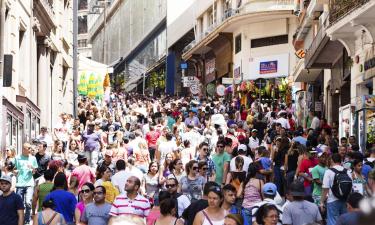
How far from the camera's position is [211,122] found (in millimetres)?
27250

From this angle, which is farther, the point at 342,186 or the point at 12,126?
the point at 12,126

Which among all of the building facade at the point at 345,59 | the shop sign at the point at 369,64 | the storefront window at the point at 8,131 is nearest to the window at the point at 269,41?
the building facade at the point at 345,59

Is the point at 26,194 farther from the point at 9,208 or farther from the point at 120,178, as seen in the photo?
the point at 9,208

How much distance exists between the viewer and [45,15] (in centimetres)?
2953

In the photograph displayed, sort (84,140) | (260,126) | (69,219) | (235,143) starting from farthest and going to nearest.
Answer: (260,126) < (84,140) < (235,143) < (69,219)

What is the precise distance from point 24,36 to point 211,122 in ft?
19.5

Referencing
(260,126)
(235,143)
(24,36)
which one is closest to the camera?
(235,143)

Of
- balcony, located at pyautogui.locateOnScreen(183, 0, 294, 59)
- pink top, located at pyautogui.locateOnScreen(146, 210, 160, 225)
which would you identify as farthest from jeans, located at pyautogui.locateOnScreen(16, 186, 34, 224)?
balcony, located at pyautogui.locateOnScreen(183, 0, 294, 59)

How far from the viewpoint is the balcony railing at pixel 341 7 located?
1838cm

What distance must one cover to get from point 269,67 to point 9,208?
3708 cm

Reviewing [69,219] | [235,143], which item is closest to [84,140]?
[235,143]

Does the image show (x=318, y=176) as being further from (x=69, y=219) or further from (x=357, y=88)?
(x=357, y=88)

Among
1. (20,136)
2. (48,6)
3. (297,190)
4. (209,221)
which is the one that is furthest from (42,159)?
(48,6)

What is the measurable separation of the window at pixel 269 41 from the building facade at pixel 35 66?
12.6 metres
